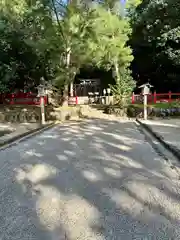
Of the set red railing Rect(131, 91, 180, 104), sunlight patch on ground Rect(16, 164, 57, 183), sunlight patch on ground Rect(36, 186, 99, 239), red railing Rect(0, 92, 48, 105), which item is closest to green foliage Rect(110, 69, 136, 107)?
red railing Rect(131, 91, 180, 104)

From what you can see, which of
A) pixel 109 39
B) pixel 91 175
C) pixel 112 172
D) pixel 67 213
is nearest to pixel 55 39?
pixel 109 39

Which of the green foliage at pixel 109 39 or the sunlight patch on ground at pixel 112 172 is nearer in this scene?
the sunlight patch on ground at pixel 112 172

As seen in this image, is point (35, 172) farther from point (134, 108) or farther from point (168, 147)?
point (134, 108)

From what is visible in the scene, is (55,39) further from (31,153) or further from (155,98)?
(31,153)

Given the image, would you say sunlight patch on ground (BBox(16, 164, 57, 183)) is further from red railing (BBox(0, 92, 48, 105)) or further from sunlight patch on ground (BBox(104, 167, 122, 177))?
red railing (BBox(0, 92, 48, 105))

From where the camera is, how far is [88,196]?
4.36m

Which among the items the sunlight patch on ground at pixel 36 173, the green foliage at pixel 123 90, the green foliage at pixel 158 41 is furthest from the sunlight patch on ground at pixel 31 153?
the green foliage at pixel 158 41

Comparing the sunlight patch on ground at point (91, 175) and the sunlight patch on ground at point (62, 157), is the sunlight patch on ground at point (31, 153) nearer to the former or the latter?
the sunlight patch on ground at point (62, 157)

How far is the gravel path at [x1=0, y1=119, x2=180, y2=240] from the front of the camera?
10.7 ft

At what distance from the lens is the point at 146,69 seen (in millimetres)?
27359

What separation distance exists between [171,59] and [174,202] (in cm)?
2000

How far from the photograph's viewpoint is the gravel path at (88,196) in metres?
3.26

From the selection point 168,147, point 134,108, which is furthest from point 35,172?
point 134,108

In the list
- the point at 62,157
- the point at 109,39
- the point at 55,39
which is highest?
the point at 109,39
